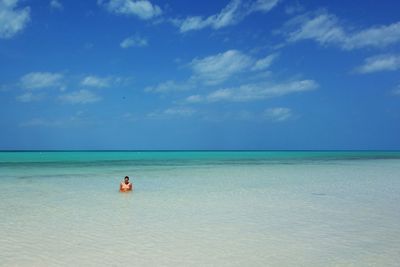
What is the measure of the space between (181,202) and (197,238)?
18.4ft

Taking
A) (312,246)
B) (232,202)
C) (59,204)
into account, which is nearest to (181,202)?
(232,202)

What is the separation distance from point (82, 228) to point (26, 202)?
19.4 feet

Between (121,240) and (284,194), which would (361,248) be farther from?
(284,194)

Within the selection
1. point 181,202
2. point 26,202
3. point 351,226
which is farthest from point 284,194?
point 26,202

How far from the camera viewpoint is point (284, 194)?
54.1 ft

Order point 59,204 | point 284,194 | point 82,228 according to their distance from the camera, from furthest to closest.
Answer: point 284,194 → point 59,204 → point 82,228

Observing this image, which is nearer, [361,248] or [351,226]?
[361,248]

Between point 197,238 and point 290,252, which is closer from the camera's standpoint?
point 290,252

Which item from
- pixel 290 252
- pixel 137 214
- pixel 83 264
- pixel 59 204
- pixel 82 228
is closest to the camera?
pixel 83 264

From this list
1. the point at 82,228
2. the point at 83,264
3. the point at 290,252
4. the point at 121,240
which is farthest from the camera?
the point at 82,228

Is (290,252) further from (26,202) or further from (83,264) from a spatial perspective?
(26,202)

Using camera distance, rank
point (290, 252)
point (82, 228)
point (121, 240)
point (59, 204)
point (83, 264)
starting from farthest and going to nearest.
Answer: point (59, 204) < point (82, 228) < point (121, 240) < point (290, 252) < point (83, 264)

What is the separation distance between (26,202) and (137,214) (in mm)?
5297

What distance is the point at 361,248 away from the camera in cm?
765
